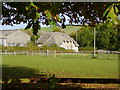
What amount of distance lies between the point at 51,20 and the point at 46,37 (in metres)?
56.8

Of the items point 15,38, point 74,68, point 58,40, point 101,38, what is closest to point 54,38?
point 58,40

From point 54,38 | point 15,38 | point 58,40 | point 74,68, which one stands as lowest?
point 74,68

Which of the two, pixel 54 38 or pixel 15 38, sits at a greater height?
pixel 15 38

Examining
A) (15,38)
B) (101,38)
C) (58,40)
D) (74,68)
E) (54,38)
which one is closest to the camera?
(74,68)

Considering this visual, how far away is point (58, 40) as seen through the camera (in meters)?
56.2

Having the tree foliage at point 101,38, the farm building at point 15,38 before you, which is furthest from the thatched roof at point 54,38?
the tree foliage at point 101,38

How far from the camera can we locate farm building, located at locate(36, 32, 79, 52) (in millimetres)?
55197

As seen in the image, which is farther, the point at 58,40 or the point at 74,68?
the point at 58,40

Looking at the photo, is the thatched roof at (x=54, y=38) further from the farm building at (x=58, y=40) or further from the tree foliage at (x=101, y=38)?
the tree foliage at (x=101, y=38)

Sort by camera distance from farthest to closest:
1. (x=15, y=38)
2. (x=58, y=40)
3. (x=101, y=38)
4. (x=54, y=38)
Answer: (x=15, y=38) → (x=58, y=40) → (x=54, y=38) → (x=101, y=38)

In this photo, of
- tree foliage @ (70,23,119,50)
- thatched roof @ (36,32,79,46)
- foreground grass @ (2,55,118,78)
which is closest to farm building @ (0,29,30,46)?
thatched roof @ (36,32,79,46)

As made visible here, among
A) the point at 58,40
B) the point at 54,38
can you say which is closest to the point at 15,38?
the point at 54,38

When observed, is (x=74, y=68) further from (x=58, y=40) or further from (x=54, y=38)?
(x=58, y=40)

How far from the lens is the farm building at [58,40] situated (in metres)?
55.2
